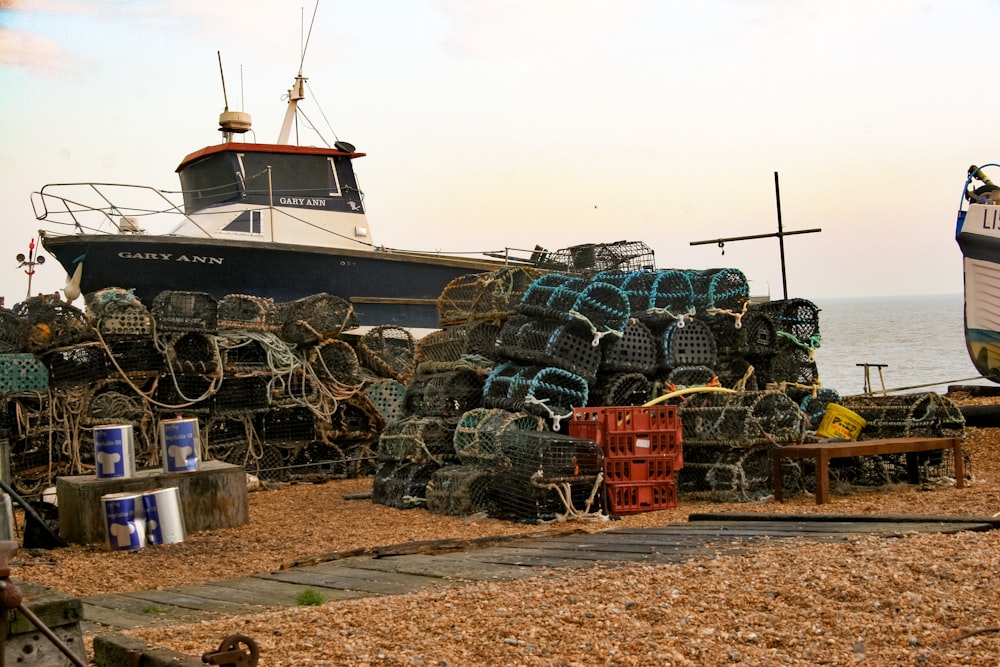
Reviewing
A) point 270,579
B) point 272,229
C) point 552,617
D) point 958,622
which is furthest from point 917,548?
point 272,229

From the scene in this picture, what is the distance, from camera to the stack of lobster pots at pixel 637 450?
889 centimetres

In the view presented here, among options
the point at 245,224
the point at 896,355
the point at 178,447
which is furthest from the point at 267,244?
the point at 896,355

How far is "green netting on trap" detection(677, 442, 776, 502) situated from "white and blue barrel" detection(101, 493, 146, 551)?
4508 mm

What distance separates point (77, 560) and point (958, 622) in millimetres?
5871

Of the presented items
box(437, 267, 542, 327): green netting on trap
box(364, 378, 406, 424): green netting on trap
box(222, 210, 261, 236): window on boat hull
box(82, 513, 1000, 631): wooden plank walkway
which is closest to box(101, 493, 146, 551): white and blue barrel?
box(82, 513, 1000, 631): wooden plank walkway

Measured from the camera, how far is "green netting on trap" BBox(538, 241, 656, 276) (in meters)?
12.1

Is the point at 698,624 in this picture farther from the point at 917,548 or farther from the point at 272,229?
the point at 272,229

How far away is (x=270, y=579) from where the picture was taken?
19.9ft

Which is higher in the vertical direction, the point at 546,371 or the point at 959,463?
the point at 546,371

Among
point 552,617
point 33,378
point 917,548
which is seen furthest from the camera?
point 33,378

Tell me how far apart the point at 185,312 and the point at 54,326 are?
1.29m

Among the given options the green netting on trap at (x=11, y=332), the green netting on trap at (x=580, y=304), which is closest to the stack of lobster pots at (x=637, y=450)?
the green netting on trap at (x=580, y=304)

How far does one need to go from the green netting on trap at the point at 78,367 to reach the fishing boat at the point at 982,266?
10.3 metres

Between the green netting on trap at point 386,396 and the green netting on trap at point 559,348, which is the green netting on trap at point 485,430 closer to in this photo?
the green netting on trap at point 559,348
